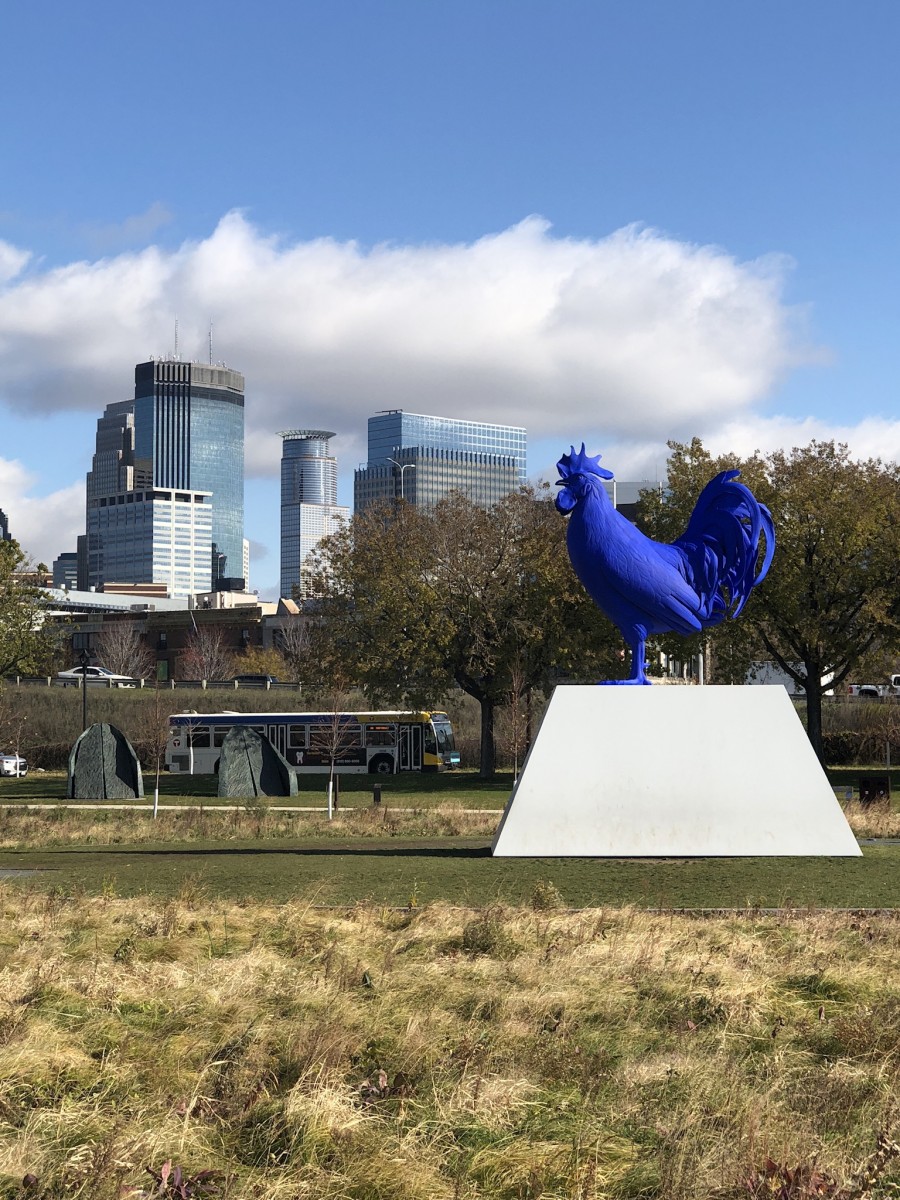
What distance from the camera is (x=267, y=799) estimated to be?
40.9 meters

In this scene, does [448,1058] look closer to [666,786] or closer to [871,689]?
[666,786]

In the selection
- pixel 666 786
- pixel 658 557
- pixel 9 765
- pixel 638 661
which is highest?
pixel 658 557

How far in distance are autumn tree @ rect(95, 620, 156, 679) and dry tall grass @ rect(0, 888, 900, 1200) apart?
91102 millimetres

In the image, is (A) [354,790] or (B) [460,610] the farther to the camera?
(B) [460,610]

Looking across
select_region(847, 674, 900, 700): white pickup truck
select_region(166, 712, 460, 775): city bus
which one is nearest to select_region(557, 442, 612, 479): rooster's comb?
select_region(166, 712, 460, 775): city bus

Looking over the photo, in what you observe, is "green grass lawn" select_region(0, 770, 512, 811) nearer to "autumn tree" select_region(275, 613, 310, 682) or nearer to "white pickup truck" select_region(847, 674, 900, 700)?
"white pickup truck" select_region(847, 674, 900, 700)

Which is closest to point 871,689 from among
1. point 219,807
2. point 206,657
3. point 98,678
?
point 206,657

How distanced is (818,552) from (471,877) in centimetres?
2750

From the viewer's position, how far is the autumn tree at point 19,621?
162ft

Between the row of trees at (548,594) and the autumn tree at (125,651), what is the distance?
181ft

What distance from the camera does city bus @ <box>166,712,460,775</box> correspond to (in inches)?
2074

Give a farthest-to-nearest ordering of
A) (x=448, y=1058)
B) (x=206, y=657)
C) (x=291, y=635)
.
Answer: (x=291, y=635)
(x=206, y=657)
(x=448, y=1058)

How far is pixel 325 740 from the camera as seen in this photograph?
52094mm

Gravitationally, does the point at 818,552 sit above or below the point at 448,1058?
above
